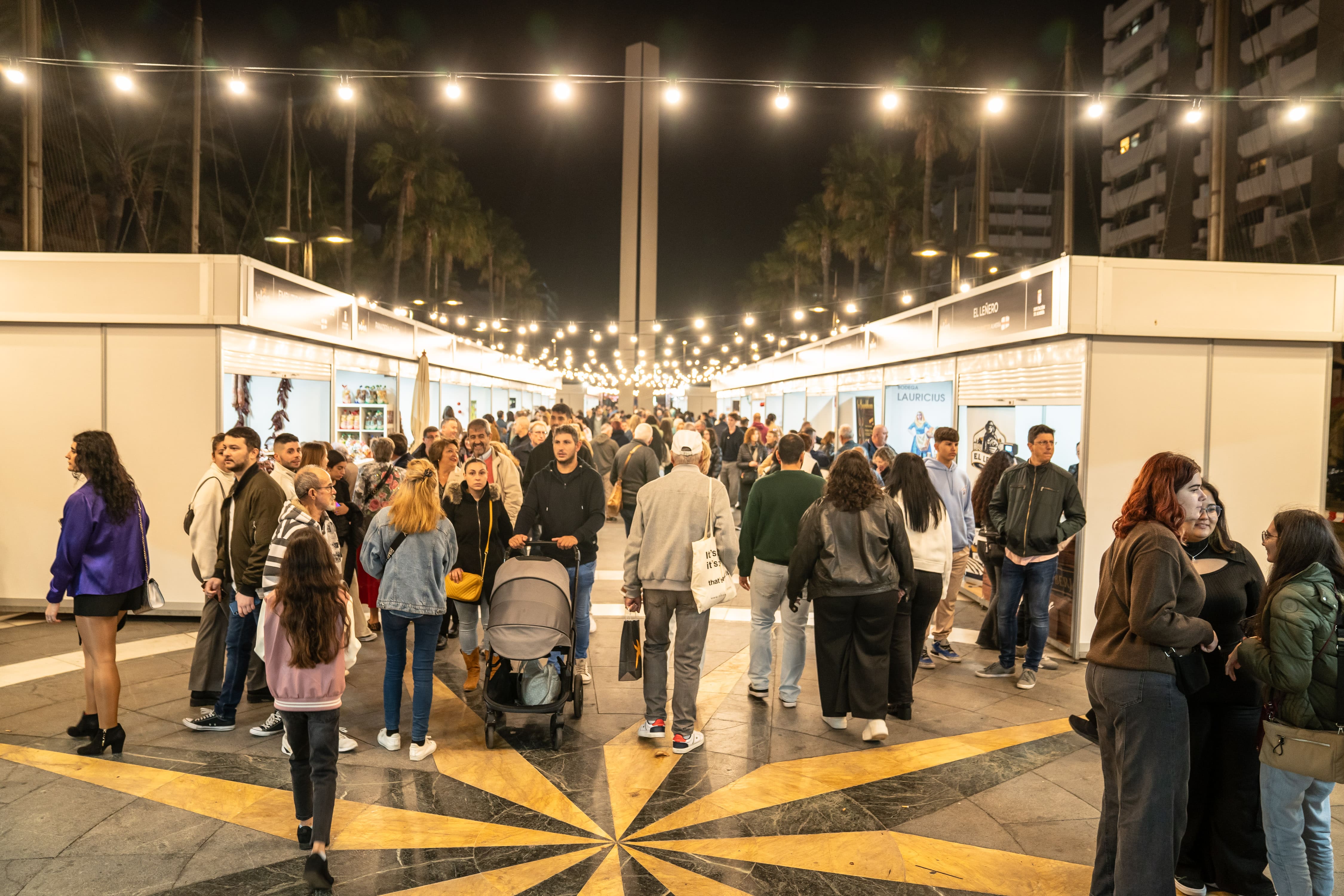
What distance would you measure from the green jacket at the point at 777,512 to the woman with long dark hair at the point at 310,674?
275cm

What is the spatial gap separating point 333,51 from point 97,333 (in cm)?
1789

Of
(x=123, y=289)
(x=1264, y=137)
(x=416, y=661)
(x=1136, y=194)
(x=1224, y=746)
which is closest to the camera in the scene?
(x=1224, y=746)

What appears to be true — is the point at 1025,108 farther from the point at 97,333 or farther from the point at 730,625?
the point at 97,333

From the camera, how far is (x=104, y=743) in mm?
4719

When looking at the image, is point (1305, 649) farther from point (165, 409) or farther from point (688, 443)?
point (165, 409)

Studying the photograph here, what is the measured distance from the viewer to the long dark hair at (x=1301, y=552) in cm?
302

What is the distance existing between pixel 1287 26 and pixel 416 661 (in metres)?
48.9

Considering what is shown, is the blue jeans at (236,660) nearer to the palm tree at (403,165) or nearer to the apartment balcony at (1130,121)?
the palm tree at (403,165)

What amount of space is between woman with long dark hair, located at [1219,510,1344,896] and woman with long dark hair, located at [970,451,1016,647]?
12.1 feet

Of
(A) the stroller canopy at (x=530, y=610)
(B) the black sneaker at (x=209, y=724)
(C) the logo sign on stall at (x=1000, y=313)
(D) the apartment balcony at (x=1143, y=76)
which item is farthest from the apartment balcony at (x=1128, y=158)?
(B) the black sneaker at (x=209, y=724)

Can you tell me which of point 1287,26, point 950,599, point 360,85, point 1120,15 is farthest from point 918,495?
point 1120,15

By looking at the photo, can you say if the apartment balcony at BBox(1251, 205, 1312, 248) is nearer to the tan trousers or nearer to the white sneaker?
the tan trousers

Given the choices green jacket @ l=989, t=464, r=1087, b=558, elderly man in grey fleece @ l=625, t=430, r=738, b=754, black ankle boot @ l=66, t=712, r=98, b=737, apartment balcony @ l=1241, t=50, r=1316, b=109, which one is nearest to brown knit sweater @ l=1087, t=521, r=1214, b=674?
elderly man in grey fleece @ l=625, t=430, r=738, b=754

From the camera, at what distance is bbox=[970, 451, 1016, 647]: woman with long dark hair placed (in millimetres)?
6914
